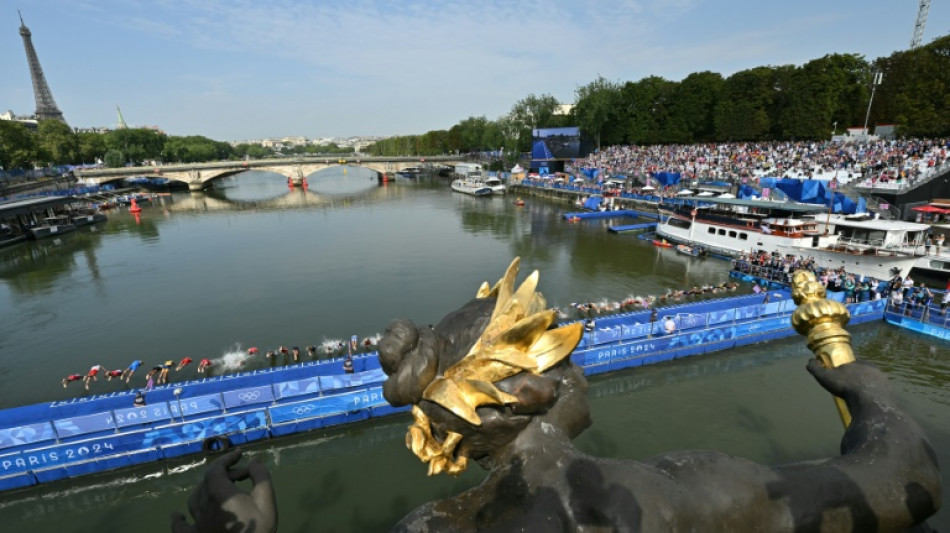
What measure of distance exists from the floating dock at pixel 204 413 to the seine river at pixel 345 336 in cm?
53

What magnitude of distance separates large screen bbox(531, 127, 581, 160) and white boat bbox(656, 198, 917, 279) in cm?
4844

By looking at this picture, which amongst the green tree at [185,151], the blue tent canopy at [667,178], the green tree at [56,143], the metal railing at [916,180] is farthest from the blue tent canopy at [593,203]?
the green tree at [185,151]

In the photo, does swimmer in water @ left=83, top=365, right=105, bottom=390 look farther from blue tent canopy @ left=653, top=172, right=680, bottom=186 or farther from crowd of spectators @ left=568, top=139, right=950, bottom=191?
blue tent canopy @ left=653, top=172, right=680, bottom=186

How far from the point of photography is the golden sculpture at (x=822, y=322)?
4.16 meters

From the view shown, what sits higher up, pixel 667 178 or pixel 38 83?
pixel 38 83

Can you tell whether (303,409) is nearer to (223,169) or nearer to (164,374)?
(164,374)

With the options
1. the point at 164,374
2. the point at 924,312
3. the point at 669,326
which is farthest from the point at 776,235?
the point at 164,374

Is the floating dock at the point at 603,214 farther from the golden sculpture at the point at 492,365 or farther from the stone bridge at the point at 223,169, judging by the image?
the stone bridge at the point at 223,169

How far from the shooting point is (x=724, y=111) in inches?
2559

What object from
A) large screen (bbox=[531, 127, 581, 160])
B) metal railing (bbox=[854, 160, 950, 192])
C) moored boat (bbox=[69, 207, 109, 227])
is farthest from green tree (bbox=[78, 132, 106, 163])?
metal railing (bbox=[854, 160, 950, 192])

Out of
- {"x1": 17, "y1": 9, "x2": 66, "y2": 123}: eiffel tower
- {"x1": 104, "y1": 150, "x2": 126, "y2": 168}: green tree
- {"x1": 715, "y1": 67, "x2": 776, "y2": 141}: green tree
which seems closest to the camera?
{"x1": 715, "y1": 67, "x2": 776, "y2": 141}: green tree

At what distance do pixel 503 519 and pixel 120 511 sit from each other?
14340 mm

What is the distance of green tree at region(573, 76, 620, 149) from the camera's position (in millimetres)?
81250

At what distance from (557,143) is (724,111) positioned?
29.2 meters
